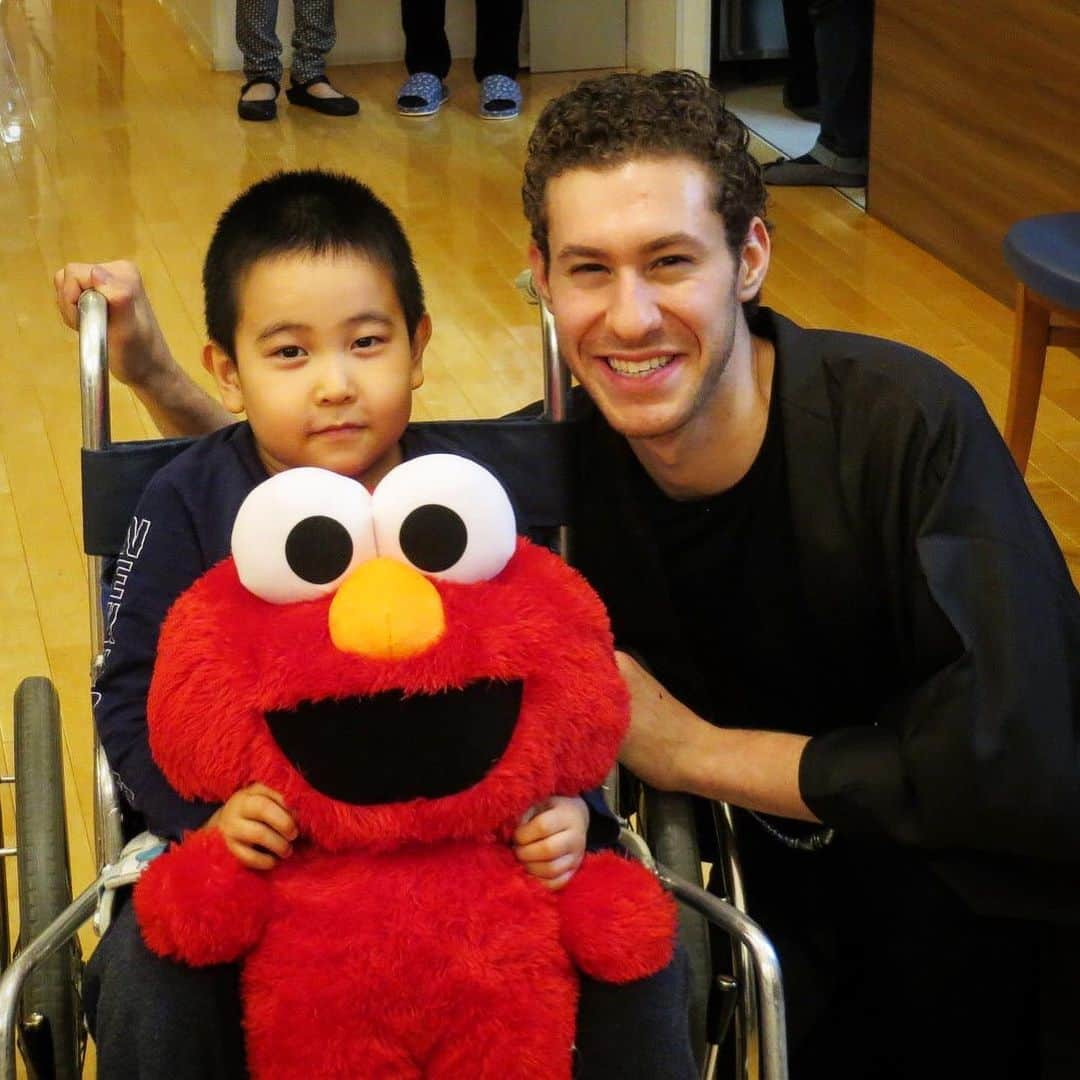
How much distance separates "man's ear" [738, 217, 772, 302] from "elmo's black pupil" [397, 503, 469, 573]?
45 cm

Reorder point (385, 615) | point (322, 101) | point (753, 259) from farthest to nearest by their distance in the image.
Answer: point (322, 101), point (753, 259), point (385, 615)

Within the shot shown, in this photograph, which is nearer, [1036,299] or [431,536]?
[431,536]

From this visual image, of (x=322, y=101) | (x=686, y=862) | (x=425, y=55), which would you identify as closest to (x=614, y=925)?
(x=686, y=862)

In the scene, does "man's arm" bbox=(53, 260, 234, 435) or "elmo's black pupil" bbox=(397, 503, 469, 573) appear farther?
"man's arm" bbox=(53, 260, 234, 435)

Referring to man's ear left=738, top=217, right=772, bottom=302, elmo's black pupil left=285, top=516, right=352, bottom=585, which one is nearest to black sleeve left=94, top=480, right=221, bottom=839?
elmo's black pupil left=285, top=516, right=352, bottom=585

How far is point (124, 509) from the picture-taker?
154 cm

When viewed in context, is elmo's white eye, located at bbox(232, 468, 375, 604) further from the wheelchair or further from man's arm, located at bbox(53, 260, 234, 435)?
man's arm, located at bbox(53, 260, 234, 435)

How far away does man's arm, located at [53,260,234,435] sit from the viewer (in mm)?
1606

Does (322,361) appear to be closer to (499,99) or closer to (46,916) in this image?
(46,916)

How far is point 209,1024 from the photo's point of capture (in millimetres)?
1253

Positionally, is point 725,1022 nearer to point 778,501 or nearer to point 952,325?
point 778,501

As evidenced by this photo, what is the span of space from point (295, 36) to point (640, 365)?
441 cm

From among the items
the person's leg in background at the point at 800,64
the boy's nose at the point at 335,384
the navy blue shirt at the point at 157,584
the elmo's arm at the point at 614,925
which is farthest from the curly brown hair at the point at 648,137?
the person's leg in background at the point at 800,64

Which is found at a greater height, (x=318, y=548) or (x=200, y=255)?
(x=318, y=548)
